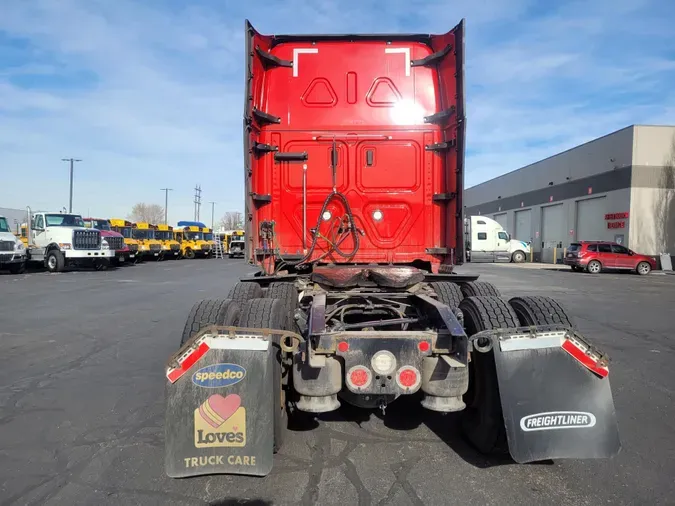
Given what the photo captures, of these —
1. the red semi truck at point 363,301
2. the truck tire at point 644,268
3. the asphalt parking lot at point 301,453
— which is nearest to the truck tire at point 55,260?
the asphalt parking lot at point 301,453

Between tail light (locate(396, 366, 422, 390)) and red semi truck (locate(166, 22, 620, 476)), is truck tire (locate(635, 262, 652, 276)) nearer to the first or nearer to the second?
red semi truck (locate(166, 22, 620, 476))

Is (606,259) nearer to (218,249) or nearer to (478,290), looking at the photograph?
(478,290)

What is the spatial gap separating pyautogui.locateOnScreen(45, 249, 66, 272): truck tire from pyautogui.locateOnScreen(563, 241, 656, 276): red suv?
2590cm

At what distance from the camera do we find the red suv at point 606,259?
24.7 m

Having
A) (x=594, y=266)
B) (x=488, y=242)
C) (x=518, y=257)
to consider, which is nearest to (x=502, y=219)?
(x=518, y=257)

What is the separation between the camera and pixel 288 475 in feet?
10.2

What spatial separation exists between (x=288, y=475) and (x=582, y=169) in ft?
120

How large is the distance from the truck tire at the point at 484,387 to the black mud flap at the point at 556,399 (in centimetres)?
17

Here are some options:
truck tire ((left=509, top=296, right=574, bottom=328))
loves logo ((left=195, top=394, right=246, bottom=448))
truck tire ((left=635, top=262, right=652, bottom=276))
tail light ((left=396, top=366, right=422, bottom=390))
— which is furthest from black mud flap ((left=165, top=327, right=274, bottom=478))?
truck tire ((left=635, top=262, right=652, bottom=276))

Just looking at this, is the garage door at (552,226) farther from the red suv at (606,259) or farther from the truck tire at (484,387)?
the truck tire at (484,387)

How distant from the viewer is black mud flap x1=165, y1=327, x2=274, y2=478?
9.18 ft

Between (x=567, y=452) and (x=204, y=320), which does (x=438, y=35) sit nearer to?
(x=204, y=320)

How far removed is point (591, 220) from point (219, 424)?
36.2 meters

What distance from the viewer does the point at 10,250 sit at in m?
A: 20.0
